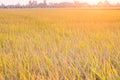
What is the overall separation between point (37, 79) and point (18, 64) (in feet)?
1.08

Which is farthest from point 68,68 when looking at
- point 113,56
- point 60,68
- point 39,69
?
point 113,56

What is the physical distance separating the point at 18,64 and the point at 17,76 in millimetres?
198

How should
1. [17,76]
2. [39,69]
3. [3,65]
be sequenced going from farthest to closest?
[3,65] < [39,69] < [17,76]

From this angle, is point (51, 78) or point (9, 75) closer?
point (51, 78)

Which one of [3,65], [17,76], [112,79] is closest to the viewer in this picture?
[112,79]

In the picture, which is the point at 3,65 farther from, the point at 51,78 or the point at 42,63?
the point at 51,78

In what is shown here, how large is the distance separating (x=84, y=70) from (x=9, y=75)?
417 millimetres

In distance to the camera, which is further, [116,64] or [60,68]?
[116,64]

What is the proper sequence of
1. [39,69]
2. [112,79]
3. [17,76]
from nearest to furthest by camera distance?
[112,79] < [17,76] < [39,69]

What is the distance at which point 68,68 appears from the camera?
4.33 ft

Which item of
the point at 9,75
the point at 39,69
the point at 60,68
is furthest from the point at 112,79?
the point at 9,75

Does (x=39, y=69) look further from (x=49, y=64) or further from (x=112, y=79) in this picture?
(x=112, y=79)

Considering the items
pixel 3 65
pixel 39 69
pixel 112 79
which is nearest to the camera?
pixel 112 79

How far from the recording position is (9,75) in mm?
1294
